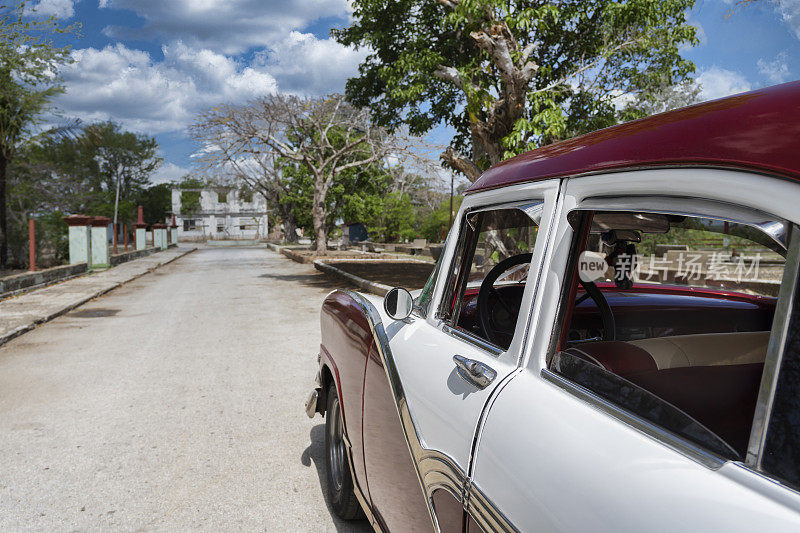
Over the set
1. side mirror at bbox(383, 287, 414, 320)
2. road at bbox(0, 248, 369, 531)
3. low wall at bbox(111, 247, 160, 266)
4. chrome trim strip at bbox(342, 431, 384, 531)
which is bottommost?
low wall at bbox(111, 247, 160, 266)

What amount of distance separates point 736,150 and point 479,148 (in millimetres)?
12499

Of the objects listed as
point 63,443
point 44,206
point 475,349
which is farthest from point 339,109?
point 475,349

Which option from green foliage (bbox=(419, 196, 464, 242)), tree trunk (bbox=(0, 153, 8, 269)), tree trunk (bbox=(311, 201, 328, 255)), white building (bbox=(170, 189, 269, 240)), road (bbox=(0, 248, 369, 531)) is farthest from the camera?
white building (bbox=(170, 189, 269, 240))

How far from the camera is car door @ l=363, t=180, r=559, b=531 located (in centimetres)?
162

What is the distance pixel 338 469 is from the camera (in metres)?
3.16

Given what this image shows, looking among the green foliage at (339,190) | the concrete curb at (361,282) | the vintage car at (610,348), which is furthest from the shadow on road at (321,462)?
the green foliage at (339,190)

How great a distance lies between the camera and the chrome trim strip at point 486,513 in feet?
4.45

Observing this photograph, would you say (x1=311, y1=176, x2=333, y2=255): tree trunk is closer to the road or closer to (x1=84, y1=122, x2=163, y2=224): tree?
the road

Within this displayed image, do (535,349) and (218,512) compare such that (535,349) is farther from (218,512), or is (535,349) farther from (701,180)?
(218,512)

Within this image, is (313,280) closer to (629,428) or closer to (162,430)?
(162,430)

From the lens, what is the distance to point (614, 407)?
49.9 inches

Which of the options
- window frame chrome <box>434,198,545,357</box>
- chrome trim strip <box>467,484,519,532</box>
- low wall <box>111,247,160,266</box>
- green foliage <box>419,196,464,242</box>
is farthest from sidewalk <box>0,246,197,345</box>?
green foliage <box>419,196,464,242</box>

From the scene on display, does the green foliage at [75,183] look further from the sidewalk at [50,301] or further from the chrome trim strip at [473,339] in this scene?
the chrome trim strip at [473,339]

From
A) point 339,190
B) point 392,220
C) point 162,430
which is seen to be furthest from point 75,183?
point 162,430
